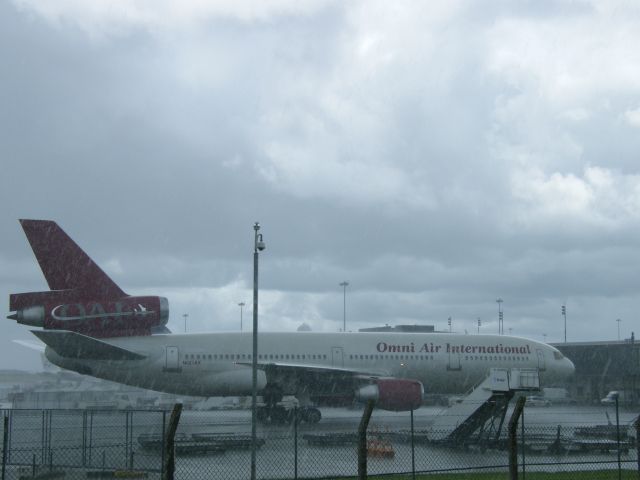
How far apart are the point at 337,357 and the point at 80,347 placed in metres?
10.8

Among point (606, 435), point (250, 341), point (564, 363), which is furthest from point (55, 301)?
point (564, 363)

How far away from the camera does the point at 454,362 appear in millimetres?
37656

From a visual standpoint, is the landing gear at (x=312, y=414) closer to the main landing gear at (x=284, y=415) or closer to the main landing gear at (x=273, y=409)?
the main landing gear at (x=284, y=415)

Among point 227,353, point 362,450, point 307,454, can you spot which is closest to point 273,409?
point 227,353

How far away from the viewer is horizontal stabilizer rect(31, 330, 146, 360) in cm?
3075

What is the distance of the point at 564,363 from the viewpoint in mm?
39781

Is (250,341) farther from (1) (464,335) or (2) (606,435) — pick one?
(2) (606,435)

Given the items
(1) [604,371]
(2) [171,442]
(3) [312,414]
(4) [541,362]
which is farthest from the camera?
(1) [604,371]

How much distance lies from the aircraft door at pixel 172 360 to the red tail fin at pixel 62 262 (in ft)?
11.5

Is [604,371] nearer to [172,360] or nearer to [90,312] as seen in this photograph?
[172,360]

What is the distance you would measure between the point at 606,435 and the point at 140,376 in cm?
1807

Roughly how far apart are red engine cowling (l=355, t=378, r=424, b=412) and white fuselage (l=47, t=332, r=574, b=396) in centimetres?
214

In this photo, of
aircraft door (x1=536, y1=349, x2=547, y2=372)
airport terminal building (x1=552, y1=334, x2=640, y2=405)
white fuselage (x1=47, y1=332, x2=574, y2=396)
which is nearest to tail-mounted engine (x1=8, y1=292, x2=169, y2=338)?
white fuselage (x1=47, y1=332, x2=574, y2=396)

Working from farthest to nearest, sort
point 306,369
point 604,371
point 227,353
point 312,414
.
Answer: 1. point 604,371
2. point 227,353
3. point 306,369
4. point 312,414
